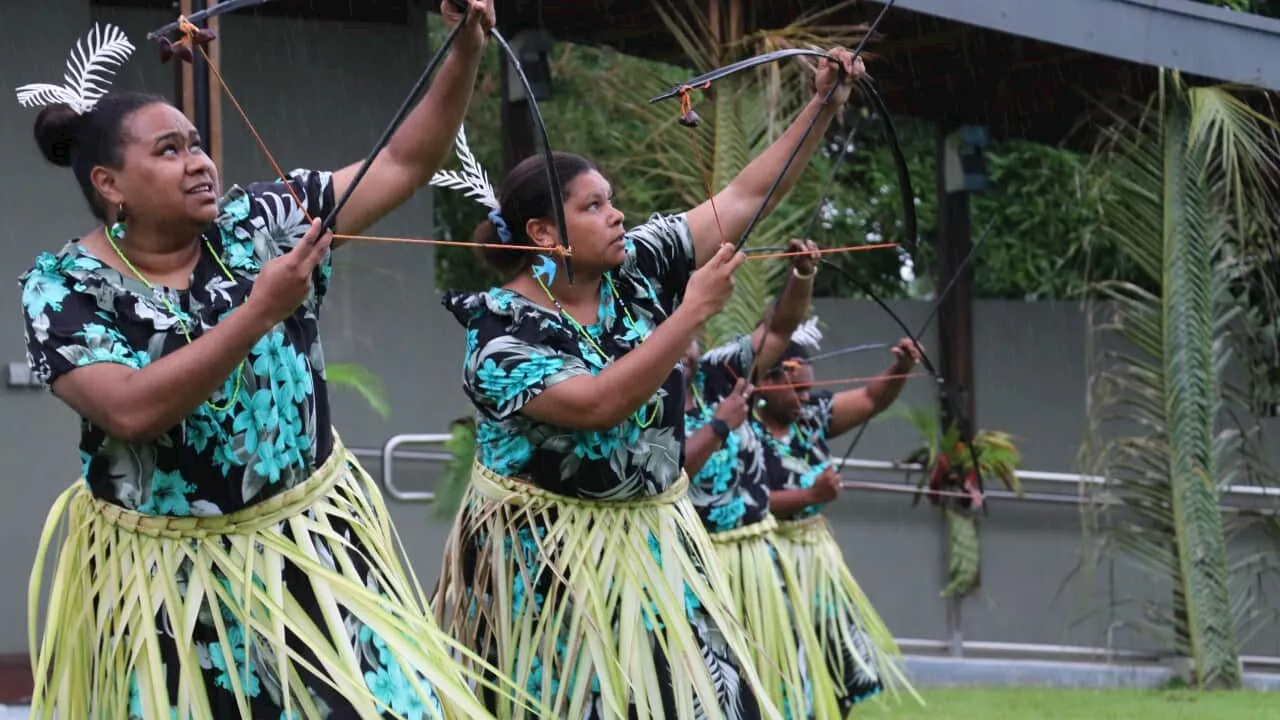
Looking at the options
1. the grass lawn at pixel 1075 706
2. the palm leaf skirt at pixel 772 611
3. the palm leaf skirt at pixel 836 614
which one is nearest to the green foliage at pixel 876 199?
the grass lawn at pixel 1075 706

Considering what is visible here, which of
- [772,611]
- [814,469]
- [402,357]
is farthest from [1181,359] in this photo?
[772,611]

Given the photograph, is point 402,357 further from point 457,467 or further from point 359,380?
point 359,380

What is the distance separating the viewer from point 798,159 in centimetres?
371

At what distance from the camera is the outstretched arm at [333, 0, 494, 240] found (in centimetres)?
298

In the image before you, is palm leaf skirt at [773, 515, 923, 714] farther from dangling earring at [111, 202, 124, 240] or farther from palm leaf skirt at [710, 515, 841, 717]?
dangling earring at [111, 202, 124, 240]

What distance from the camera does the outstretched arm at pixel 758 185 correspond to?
145 inches

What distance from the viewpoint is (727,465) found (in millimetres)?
5445

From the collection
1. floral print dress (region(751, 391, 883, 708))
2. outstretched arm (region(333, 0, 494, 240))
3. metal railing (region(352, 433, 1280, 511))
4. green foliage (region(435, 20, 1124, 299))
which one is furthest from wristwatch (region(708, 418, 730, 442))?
green foliage (region(435, 20, 1124, 299))

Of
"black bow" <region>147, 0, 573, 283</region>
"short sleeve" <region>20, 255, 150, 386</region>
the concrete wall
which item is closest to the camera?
"black bow" <region>147, 0, 573, 283</region>

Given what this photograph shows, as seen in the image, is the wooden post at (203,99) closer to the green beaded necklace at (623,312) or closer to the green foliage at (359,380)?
the green beaded necklace at (623,312)

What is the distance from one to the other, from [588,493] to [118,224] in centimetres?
106

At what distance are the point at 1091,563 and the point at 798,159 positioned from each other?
541cm

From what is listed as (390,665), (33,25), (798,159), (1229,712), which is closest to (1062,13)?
(1229,712)

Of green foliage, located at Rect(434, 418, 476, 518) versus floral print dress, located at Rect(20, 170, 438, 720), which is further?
green foliage, located at Rect(434, 418, 476, 518)
